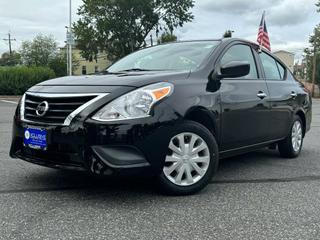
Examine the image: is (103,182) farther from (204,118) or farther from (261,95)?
(261,95)

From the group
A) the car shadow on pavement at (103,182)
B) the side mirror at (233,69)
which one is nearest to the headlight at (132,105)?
the car shadow on pavement at (103,182)

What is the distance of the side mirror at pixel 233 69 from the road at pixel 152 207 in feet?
3.65

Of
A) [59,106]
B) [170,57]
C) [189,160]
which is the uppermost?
[170,57]

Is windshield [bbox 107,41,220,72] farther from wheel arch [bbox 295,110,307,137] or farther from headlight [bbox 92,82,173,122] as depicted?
wheel arch [bbox 295,110,307,137]

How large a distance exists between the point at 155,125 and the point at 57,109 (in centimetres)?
84

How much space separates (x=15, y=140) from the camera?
3992 mm

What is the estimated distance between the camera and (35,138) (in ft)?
12.1

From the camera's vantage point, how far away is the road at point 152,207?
2.97m

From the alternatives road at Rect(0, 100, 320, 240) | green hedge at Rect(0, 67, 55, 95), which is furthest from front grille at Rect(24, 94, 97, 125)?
green hedge at Rect(0, 67, 55, 95)

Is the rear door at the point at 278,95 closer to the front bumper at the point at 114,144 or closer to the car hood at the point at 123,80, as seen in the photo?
the car hood at the point at 123,80

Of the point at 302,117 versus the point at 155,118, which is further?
the point at 302,117

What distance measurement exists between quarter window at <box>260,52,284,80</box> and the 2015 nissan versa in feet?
1.86

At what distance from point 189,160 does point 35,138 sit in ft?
4.47

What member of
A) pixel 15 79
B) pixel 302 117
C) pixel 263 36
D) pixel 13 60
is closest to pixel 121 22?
pixel 15 79
